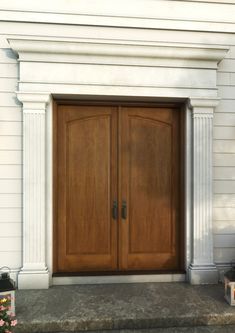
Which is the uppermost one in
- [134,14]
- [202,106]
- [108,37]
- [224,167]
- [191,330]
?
[134,14]

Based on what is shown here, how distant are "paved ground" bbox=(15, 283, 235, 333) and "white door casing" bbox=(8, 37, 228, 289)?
14.6 inches

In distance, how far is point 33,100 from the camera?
3289mm

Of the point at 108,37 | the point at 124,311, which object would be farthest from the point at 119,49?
the point at 124,311

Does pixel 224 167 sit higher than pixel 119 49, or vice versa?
pixel 119 49

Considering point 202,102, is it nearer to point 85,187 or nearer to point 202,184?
point 202,184

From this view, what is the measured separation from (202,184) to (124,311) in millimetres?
1718

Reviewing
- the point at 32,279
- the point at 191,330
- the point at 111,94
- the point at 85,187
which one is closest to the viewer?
the point at 191,330

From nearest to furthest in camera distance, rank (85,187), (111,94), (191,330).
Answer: (191,330) < (111,94) < (85,187)

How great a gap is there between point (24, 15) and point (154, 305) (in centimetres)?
360

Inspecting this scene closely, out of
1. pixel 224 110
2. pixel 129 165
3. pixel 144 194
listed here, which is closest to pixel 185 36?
pixel 224 110

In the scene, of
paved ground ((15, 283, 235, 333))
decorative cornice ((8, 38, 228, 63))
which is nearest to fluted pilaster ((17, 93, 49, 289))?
paved ground ((15, 283, 235, 333))

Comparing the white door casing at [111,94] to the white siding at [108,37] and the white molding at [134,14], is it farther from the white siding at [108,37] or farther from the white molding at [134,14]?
the white molding at [134,14]

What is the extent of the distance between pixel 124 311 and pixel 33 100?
8.22 ft

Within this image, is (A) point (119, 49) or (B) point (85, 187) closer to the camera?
(A) point (119, 49)
